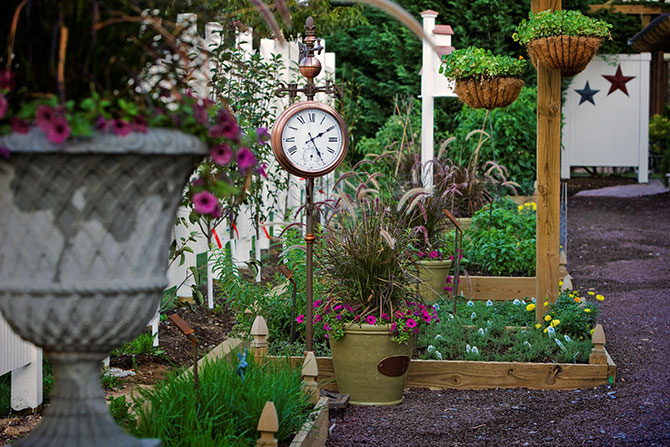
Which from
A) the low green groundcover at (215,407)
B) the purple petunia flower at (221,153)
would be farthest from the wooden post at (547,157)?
the purple petunia flower at (221,153)

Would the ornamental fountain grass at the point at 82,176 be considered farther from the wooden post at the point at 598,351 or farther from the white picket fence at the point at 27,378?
the wooden post at the point at 598,351

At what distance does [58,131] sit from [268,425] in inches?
64.5

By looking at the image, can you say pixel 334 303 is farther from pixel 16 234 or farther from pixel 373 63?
pixel 373 63

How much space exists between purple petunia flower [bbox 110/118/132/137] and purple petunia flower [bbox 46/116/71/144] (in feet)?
0.30

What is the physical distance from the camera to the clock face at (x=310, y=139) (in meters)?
4.78

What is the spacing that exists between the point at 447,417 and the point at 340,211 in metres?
1.47

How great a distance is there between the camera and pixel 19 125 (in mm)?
1666

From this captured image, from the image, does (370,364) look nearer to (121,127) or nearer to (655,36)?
(121,127)

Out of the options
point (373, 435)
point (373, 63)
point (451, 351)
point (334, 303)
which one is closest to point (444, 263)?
point (451, 351)

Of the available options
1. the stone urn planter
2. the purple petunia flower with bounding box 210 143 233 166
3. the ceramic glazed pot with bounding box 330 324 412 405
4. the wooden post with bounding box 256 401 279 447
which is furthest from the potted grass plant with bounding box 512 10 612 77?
the stone urn planter

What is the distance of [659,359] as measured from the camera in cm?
543

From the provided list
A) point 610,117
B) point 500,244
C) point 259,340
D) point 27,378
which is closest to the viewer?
point 27,378

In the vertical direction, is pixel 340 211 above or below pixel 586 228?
above

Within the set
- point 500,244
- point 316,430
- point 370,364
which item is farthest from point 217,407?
point 500,244
